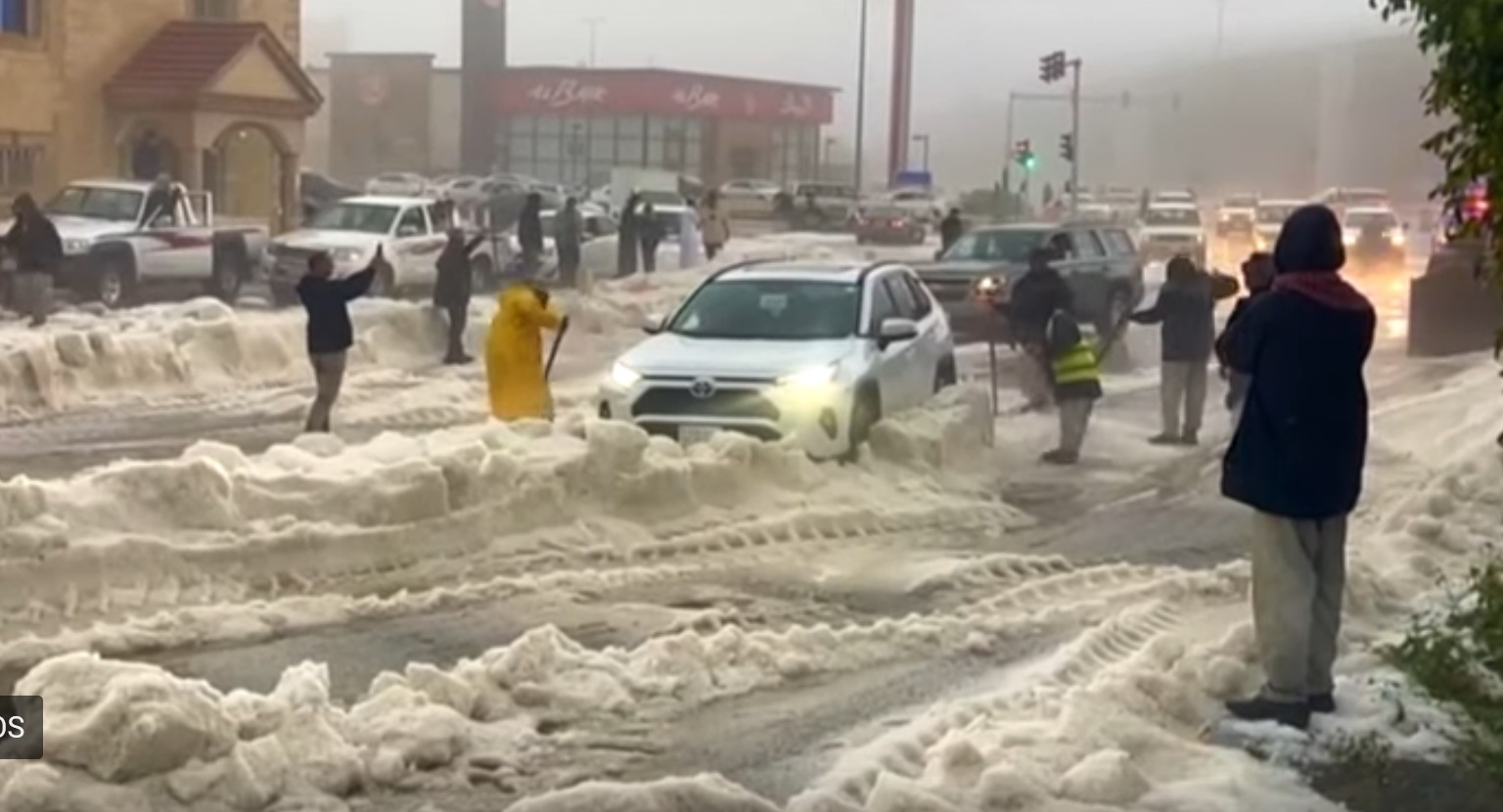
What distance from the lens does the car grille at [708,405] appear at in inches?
613

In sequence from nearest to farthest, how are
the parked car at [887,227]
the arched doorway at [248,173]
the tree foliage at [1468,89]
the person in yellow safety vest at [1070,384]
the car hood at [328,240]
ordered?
the tree foliage at [1468,89]
the person in yellow safety vest at [1070,384]
the car hood at [328,240]
the arched doorway at [248,173]
the parked car at [887,227]

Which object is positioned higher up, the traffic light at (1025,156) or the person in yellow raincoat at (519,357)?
the traffic light at (1025,156)

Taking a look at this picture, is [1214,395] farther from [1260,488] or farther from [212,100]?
[212,100]

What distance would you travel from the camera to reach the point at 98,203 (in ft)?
109

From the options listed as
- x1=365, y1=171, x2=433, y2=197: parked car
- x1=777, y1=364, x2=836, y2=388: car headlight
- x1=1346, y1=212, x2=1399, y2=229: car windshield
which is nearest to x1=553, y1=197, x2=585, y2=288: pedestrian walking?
x1=1346, y1=212, x2=1399, y2=229: car windshield

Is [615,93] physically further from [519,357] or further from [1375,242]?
[519,357]

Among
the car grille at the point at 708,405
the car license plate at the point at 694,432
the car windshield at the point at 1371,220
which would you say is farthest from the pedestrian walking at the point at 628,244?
the car license plate at the point at 694,432

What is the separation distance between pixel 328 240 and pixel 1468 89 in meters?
28.0

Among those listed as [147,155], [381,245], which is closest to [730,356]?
[381,245]

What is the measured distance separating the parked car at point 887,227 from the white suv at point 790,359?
134 ft

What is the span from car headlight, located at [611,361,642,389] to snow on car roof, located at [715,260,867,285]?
1874 mm

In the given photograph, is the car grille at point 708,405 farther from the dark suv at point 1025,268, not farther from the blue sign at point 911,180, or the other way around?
the blue sign at point 911,180

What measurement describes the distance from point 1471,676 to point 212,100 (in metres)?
35.9

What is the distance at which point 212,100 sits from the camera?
41.8 metres
